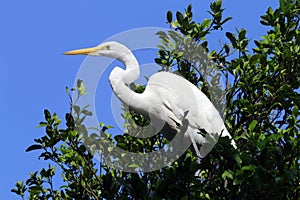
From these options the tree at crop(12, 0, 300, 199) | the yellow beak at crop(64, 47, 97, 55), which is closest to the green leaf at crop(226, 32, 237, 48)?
the tree at crop(12, 0, 300, 199)

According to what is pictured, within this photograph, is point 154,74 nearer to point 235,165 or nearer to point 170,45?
point 170,45

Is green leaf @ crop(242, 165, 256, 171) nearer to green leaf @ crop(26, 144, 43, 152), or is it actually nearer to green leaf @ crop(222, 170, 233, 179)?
green leaf @ crop(222, 170, 233, 179)

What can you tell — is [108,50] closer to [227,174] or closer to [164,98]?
[164,98]

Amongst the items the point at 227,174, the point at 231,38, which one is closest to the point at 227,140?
the point at 227,174

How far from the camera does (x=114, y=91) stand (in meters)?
6.14

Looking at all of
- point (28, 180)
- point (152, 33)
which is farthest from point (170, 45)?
point (28, 180)

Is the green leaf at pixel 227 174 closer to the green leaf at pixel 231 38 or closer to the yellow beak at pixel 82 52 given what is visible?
the green leaf at pixel 231 38

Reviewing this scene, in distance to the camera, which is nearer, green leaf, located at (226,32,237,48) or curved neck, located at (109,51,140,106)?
green leaf, located at (226,32,237,48)

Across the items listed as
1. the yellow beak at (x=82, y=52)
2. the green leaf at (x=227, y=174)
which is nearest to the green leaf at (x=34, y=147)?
the yellow beak at (x=82, y=52)

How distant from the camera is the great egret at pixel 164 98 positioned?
602 centimetres

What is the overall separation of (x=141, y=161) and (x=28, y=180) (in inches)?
38.2

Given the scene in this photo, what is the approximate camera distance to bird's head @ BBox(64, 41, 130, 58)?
627 centimetres

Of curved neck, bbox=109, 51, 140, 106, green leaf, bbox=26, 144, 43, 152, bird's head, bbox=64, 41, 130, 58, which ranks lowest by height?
green leaf, bbox=26, 144, 43, 152

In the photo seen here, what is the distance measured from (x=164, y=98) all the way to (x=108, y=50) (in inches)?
27.7
